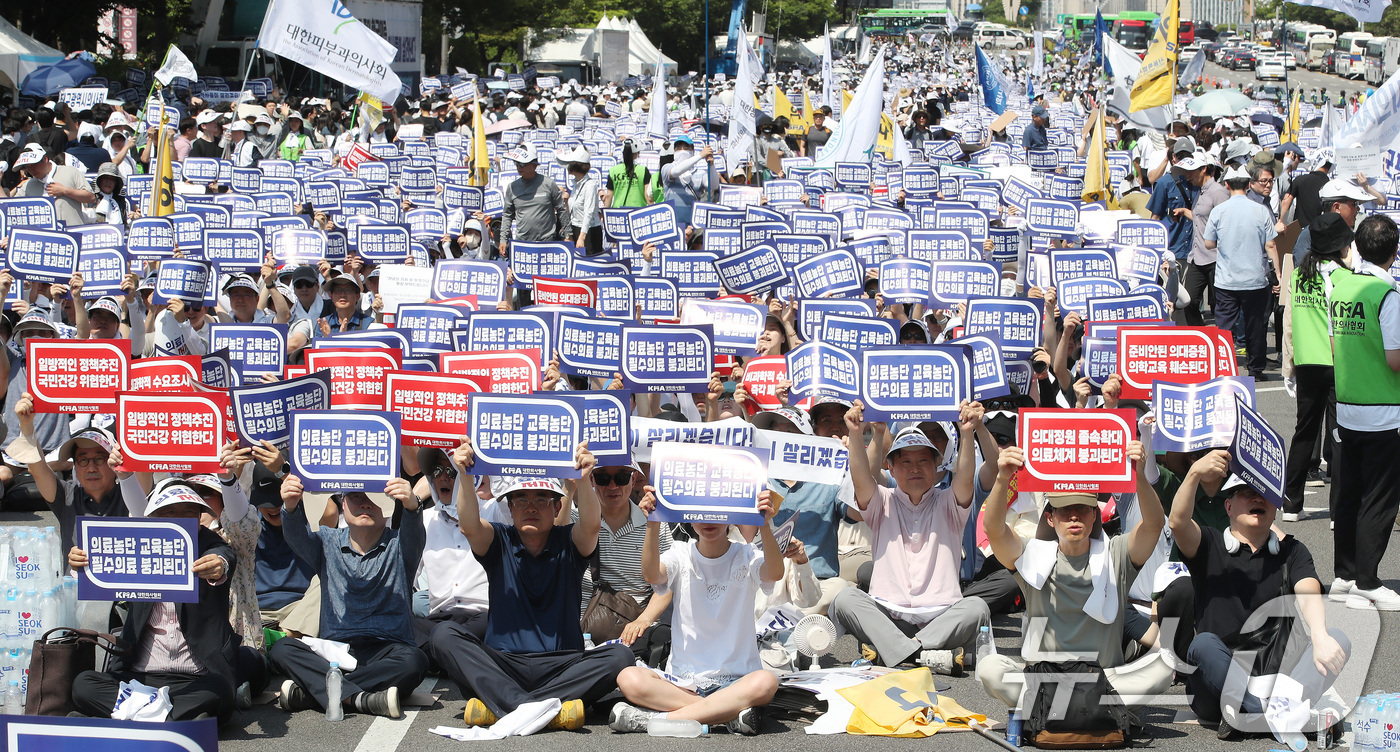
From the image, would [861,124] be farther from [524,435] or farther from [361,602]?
[361,602]

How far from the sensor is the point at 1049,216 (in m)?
14.8

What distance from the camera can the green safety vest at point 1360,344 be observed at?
8.31 meters

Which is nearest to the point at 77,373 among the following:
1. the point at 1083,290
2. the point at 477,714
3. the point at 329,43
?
the point at 477,714

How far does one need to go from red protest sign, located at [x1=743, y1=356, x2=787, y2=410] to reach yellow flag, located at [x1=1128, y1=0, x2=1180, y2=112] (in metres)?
12.7

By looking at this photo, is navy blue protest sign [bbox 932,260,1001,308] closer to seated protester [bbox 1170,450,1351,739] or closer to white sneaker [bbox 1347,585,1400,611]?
white sneaker [bbox 1347,585,1400,611]

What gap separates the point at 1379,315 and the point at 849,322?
3030 mm

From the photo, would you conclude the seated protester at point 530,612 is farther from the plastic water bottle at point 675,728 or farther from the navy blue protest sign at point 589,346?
the navy blue protest sign at point 589,346

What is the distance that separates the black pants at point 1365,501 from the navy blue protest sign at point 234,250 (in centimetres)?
921

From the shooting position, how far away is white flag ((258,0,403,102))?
1700 cm

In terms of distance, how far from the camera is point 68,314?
13.1 meters

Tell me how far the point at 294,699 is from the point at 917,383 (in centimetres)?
341

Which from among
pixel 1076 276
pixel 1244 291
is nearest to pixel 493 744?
pixel 1076 276

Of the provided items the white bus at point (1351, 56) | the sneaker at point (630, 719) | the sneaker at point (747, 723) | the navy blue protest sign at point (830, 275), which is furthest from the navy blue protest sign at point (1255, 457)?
the white bus at point (1351, 56)

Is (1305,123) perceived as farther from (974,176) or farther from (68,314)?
(68,314)
